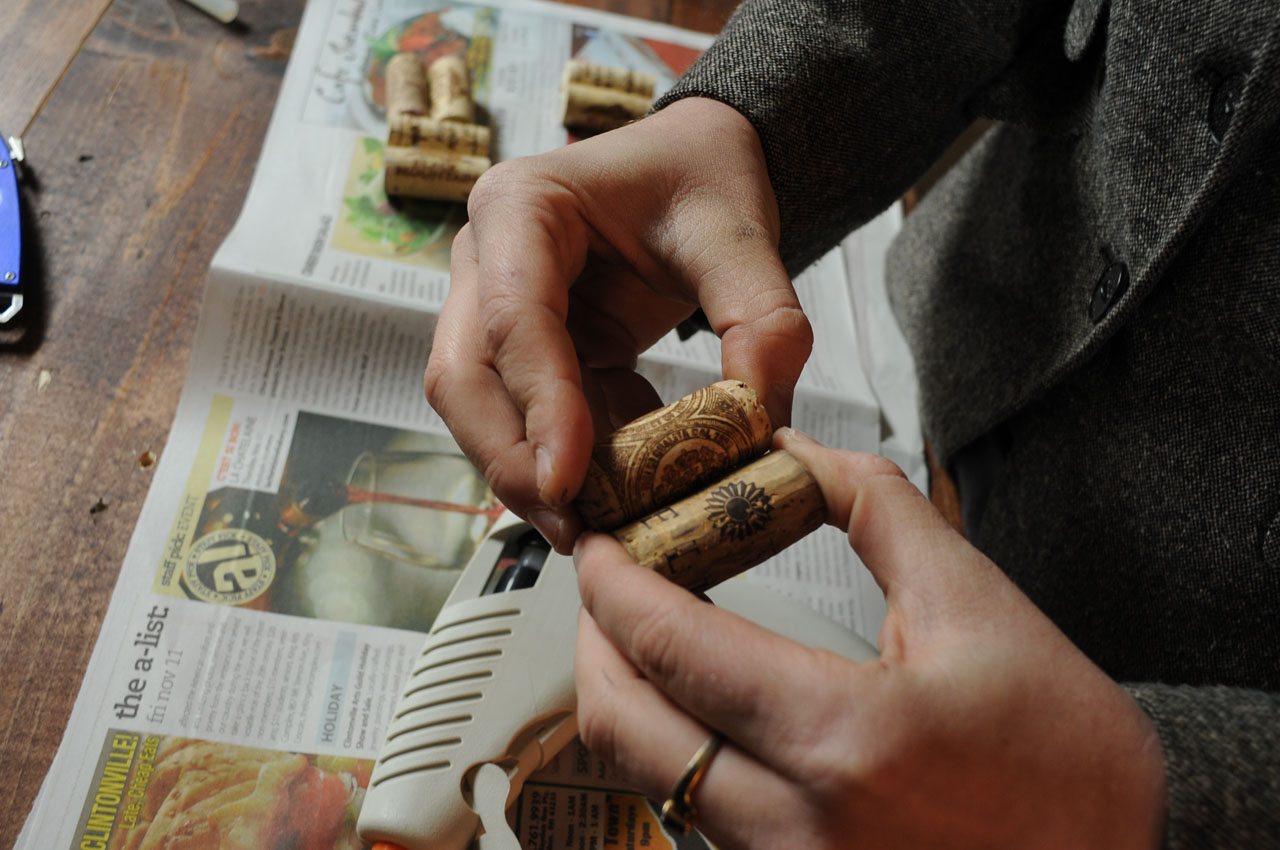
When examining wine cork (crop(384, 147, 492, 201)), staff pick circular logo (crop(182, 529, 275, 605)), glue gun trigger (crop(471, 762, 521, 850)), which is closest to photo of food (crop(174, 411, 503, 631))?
staff pick circular logo (crop(182, 529, 275, 605))

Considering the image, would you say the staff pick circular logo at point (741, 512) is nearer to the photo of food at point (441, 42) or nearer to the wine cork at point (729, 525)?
the wine cork at point (729, 525)

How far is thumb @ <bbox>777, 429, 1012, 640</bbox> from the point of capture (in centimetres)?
64

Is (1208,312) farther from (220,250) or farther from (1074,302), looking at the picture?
(220,250)

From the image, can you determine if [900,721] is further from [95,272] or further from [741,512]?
[95,272]

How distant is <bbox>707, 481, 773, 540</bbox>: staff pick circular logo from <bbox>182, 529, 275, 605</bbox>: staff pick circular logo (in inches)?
25.2

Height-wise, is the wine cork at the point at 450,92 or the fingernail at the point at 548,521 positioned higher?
the fingernail at the point at 548,521

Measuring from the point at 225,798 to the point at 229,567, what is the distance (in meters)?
0.28

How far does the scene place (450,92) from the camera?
5.28ft

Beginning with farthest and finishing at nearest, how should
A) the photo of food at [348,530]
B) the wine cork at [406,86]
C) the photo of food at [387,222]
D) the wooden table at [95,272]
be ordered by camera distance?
the wine cork at [406,86] < the photo of food at [387,222] < the photo of food at [348,530] < the wooden table at [95,272]

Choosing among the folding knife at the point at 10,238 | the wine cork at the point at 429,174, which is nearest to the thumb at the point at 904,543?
the wine cork at the point at 429,174

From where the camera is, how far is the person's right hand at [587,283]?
2.49 ft

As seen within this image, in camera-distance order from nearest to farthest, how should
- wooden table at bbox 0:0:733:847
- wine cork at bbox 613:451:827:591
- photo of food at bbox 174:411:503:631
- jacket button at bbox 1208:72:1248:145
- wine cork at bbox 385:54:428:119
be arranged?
wine cork at bbox 613:451:827:591
jacket button at bbox 1208:72:1248:145
wooden table at bbox 0:0:733:847
photo of food at bbox 174:411:503:631
wine cork at bbox 385:54:428:119

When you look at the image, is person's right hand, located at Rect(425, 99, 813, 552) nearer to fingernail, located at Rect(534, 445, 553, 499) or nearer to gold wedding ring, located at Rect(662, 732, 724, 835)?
fingernail, located at Rect(534, 445, 553, 499)

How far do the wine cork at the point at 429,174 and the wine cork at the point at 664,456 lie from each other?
0.87 meters
